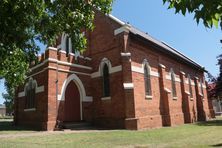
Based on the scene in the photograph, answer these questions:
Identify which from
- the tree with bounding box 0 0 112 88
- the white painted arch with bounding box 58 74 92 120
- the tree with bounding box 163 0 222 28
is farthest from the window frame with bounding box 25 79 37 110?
the tree with bounding box 163 0 222 28

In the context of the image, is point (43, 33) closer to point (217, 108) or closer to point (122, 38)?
point (122, 38)

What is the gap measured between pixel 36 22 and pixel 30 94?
589 inches

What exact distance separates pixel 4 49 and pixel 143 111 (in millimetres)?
13777

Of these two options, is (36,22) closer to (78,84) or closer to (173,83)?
(78,84)

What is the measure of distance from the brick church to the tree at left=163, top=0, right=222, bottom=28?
14357 mm

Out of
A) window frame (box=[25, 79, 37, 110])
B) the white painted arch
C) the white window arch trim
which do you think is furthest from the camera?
window frame (box=[25, 79, 37, 110])

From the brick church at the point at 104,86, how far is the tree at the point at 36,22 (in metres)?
9.69

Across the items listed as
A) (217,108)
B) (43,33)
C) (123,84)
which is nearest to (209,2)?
(43,33)

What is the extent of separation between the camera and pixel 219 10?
312 cm

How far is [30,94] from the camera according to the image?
2097cm

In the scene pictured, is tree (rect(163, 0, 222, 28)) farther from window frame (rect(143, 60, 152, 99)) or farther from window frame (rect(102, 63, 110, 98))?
window frame (rect(143, 60, 152, 99))

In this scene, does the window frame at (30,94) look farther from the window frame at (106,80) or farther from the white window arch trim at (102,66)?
→ the window frame at (106,80)

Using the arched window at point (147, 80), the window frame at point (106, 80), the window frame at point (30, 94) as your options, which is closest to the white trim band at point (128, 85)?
the window frame at point (106, 80)

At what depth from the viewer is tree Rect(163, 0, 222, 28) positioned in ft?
9.98
